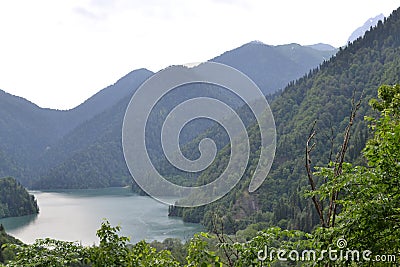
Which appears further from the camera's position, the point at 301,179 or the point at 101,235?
the point at 301,179

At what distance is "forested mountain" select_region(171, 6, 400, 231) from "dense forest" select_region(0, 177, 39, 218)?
25.8m

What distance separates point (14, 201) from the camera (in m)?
73.1

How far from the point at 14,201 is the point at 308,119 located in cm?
5119

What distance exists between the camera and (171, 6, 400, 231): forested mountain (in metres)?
50.2

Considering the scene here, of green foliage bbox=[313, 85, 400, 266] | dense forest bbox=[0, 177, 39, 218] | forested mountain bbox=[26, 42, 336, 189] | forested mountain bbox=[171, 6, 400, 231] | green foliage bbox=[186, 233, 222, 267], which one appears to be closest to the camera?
green foliage bbox=[313, 85, 400, 266]

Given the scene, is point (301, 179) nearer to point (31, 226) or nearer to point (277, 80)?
point (31, 226)

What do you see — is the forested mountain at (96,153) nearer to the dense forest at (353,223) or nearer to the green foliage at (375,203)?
the dense forest at (353,223)

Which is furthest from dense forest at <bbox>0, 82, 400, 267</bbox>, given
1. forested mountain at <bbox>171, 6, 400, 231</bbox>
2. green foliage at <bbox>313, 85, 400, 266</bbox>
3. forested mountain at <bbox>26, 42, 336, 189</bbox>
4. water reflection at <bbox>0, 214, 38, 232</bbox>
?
forested mountain at <bbox>26, 42, 336, 189</bbox>

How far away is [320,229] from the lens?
9.49 ft

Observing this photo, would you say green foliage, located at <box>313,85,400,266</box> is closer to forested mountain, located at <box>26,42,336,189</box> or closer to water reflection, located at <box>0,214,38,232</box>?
water reflection, located at <box>0,214,38,232</box>

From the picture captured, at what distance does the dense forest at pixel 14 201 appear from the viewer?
69306 mm

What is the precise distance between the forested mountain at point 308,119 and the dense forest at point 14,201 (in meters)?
25.8

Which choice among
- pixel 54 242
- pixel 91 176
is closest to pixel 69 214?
pixel 54 242

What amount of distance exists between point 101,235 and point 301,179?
5039 cm
